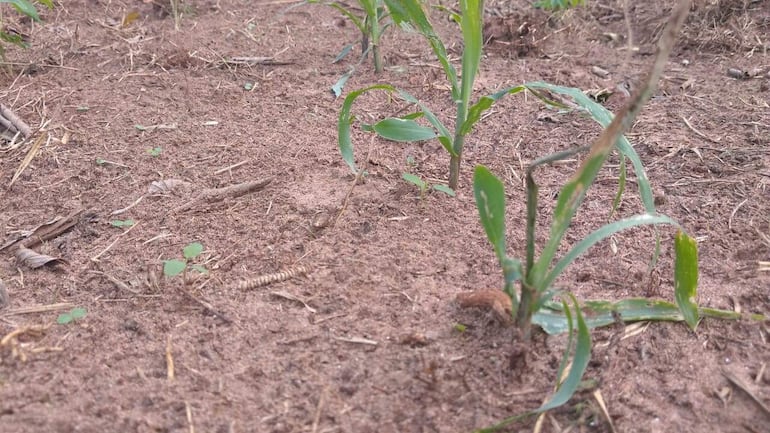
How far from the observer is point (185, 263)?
1501 mm

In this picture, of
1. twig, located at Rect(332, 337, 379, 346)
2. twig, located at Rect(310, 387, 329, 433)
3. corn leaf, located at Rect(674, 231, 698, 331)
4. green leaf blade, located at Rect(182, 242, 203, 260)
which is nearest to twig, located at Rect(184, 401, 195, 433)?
twig, located at Rect(310, 387, 329, 433)

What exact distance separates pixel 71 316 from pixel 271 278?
44 centimetres

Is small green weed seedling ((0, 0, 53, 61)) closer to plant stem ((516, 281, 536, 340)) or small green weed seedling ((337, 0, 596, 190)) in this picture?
small green weed seedling ((337, 0, 596, 190))

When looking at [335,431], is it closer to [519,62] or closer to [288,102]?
[288,102]

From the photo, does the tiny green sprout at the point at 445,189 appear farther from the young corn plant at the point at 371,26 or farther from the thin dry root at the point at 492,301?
the young corn plant at the point at 371,26

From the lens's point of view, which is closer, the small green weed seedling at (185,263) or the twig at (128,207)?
the small green weed seedling at (185,263)

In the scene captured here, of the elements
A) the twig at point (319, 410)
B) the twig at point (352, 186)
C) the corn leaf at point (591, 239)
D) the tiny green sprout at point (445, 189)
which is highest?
the corn leaf at point (591, 239)

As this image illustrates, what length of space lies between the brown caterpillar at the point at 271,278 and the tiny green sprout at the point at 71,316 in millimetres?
336

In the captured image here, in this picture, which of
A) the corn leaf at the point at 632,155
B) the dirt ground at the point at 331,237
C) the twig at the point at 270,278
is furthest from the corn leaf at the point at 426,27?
the twig at the point at 270,278

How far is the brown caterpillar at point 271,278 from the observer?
4.74 feet

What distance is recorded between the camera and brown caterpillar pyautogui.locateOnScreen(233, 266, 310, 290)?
1445 millimetres

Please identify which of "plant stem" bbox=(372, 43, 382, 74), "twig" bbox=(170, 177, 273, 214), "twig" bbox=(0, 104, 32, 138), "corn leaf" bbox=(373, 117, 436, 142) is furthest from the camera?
"plant stem" bbox=(372, 43, 382, 74)

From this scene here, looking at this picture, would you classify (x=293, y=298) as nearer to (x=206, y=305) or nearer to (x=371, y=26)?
(x=206, y=305)

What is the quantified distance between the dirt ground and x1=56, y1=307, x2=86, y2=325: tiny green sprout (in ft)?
0.06
